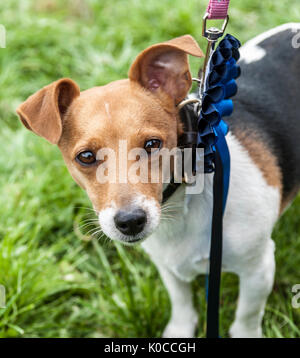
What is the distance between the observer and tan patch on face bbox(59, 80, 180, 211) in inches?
102

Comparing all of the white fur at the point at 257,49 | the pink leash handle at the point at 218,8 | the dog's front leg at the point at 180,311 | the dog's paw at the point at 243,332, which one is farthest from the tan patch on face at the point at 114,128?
the dog's paw at the point at 243,332

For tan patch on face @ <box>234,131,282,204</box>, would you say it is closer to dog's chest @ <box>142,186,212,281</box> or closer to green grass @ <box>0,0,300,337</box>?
dog's chest @ <box>142,186,212,281</box>

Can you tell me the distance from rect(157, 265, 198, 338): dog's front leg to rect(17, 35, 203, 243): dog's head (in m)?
1.20

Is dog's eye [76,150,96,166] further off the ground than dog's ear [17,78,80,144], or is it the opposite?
dog's ear [17,78,80,144]

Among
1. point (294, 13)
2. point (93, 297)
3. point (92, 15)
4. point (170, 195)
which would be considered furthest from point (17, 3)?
point (170, 195)

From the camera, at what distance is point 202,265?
3.16 m

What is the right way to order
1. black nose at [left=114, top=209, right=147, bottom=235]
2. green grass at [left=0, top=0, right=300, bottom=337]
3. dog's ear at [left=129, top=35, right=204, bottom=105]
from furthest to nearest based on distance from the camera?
1. green grass at [left=0, top=0, right=300, bottom=337]
2. dog's ear at [left=129, top=35, right=204, bottom=105]
3. black nose at [left=114, top=209, right=147, bottom=235]

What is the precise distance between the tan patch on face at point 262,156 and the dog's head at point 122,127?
0.58m

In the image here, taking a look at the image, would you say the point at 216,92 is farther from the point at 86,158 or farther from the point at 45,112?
the point at 45,112

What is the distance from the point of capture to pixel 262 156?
3.15 m

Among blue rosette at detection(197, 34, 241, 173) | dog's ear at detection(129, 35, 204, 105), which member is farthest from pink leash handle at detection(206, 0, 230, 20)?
dog's ear at detection(129, 35, 204, 105)

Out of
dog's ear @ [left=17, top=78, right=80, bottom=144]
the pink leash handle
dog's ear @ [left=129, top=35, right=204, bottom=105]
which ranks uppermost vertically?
the pink leash handle

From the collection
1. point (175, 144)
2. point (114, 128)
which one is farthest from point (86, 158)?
point (175, 144)

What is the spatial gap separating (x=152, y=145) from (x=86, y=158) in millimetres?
394
